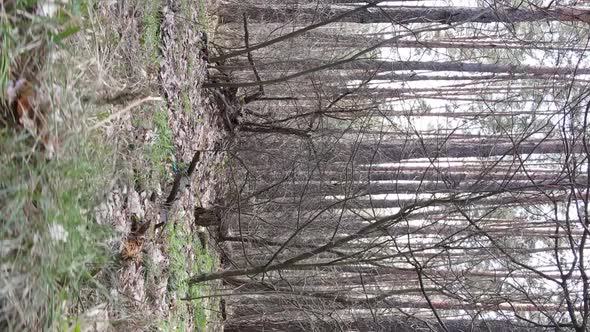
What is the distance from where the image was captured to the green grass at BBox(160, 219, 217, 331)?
410 cm

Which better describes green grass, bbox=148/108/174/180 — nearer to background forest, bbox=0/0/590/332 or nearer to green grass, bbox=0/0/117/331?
background forest, bbox=0/0/590/332

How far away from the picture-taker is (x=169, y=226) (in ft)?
13.4

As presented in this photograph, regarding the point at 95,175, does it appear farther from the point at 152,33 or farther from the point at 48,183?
the point at 152,33

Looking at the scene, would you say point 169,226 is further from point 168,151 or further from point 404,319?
point 404,319

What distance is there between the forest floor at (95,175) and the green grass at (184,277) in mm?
22

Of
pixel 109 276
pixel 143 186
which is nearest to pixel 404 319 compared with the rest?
pixel 143 186

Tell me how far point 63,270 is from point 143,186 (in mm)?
1410

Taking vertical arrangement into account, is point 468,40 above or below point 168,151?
above

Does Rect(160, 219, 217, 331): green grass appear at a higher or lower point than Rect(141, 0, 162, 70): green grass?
lower

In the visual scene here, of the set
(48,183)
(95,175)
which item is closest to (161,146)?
(95,175)


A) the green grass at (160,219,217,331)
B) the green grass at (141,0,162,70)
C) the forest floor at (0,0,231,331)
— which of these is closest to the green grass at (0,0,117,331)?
the forest floor at (0,0,231,331)

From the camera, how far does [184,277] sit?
442 centimetres

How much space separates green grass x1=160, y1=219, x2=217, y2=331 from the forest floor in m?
0.02

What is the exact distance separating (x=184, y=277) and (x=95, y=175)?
2180 mm
